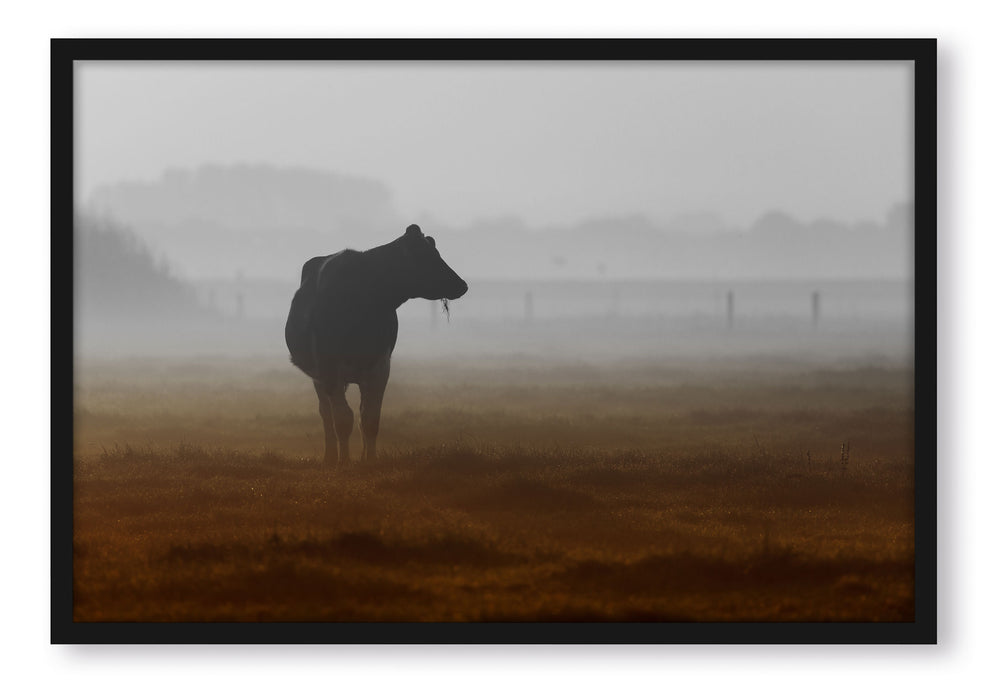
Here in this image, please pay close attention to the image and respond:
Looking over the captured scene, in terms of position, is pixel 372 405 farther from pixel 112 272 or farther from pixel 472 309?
pixel 112 272

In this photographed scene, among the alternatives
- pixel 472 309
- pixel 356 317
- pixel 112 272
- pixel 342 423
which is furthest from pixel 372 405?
pixel 112 272

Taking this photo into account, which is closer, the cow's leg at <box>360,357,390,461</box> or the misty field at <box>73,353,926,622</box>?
the misty field at <box>73,353,926,622</box>

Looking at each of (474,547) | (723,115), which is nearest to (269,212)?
(474,547)

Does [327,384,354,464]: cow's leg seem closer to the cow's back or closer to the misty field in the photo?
the misty field

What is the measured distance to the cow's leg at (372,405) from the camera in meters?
3.63

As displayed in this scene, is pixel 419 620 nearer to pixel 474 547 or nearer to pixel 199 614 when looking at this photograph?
pixel 474 547

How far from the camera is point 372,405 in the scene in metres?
3.64

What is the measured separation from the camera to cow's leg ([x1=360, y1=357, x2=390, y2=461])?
363 cm

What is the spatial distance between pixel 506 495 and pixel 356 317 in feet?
3.45

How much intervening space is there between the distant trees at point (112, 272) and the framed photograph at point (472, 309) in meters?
0.01

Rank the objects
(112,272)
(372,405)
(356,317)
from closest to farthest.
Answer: (112,272) < (372,405) < (356,317)

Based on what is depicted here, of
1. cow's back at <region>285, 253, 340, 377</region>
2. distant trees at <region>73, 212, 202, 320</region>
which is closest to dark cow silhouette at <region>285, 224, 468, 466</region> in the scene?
cow's back at <region>285, 253, 340, 377</region>

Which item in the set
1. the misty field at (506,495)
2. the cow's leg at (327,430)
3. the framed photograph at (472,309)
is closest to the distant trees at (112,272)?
the framed photograph at (472,309)

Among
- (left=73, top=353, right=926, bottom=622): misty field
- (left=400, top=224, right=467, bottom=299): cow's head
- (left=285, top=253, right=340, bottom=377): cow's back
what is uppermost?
(left=400, top=224, right=467, bottom=299): cow's head
